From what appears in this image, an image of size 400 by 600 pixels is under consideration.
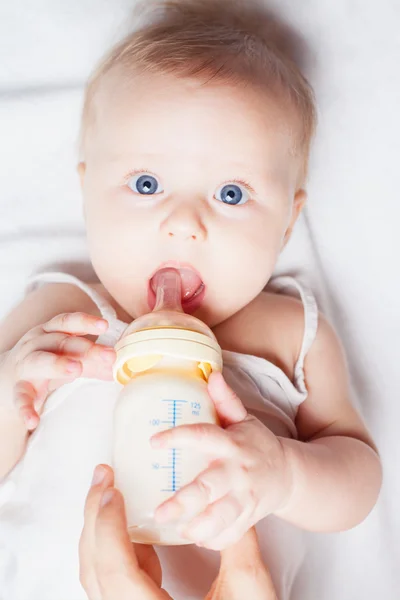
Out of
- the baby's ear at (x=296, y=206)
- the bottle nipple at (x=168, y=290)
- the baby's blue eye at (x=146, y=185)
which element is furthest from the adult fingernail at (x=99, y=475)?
the baby's ear at (x=296, y=206)

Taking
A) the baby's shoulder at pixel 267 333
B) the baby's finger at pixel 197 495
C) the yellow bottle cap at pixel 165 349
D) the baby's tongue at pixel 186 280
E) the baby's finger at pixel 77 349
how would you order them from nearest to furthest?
the baby's finger at pixel 197 495 → the yellow bottle cap at pixel 165 349 → the baby's finger at pixel 77 349 → the baby's tongue at pixel 186 280 → the baby's shoulder at pixel 267 333

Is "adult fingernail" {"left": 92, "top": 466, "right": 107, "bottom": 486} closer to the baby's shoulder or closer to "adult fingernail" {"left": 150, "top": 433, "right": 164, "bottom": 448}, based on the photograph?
"adult fingernail" {"left": 150, "top": 433, "right": 164, "bottom": 448}

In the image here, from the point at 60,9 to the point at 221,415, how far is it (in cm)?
90

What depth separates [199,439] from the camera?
0.89m

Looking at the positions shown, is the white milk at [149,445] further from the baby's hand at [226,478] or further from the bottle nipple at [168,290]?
the bottle nipple at [168,290]

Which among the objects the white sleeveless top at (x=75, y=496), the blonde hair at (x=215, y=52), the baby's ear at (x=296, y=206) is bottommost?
the white sleeveless top at (x=75, y=496)

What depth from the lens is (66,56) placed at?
1465 mm

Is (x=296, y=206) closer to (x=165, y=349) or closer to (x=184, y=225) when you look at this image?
(x=184, y=225)

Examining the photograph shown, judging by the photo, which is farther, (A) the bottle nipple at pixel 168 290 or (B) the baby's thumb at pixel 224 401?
(A) the bottle nipple at pixel 168 290

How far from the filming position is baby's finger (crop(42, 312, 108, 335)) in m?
1.09

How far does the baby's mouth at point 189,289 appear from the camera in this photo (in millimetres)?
1188

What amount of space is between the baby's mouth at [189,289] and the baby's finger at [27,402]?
0.25 m

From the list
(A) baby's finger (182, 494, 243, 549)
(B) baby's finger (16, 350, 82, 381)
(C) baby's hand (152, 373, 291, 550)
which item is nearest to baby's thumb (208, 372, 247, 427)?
(C) baby's hand (152, 373, 291, 550)

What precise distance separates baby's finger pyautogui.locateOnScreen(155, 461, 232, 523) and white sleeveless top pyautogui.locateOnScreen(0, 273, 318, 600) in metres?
0.27
